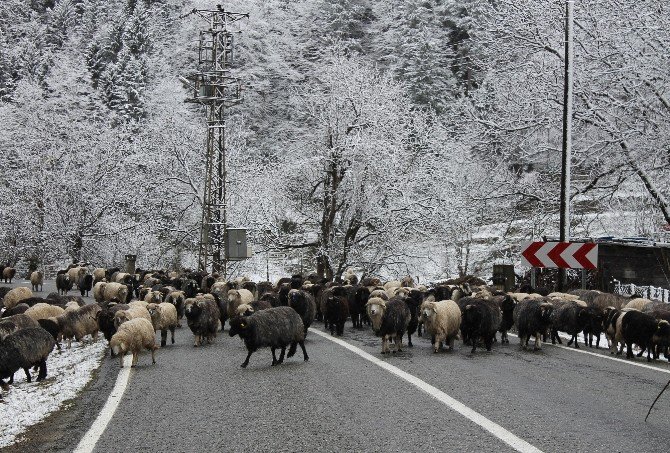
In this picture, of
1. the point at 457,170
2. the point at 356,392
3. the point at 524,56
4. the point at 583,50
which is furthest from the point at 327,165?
the point at 356,392

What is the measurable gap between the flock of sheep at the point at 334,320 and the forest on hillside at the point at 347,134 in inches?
266

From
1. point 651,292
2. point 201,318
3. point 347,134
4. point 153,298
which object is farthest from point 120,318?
point 347,134

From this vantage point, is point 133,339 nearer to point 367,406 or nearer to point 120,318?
point 120,318

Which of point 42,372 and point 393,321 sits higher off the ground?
point 393,321

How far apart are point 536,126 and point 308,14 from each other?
6909cm

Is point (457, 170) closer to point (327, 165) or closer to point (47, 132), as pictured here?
point (327, 165)

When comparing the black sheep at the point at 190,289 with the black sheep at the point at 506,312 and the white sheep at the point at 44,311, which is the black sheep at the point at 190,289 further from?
the black sheep at the point at 506,312

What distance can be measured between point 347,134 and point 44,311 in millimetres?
19317

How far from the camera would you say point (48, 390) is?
34.2 ft

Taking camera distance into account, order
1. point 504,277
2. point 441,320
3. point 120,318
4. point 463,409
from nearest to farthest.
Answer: point 463,409 → point 441,320 → point 120,318 → point 504,277

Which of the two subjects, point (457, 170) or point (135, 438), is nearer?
point (135, 438)

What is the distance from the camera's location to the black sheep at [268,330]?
11773 millimetres

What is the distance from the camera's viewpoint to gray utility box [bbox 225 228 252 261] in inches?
1215

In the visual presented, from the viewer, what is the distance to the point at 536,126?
22.7m
